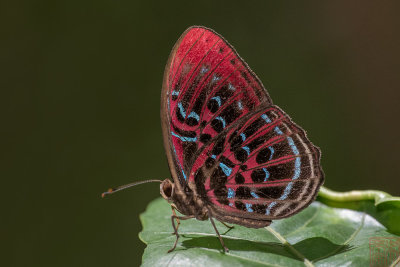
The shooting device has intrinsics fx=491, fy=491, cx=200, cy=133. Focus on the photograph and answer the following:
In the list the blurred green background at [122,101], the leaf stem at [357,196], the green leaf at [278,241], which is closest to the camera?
the green leaf at [278,241]

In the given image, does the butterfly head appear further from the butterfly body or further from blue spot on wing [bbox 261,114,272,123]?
blue spot on wing [bbox 261,114,272,123]

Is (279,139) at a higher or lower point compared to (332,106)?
higher

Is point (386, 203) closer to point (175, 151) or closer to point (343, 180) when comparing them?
point (175, 151)

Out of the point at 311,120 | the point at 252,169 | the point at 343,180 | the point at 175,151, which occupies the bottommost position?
the point at 343,180

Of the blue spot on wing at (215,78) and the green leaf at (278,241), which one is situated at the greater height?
the blue spot on wing at (215,78)

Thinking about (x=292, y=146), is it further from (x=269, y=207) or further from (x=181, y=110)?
(x=181, y=110)

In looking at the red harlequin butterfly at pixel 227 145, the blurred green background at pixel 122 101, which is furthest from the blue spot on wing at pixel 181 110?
the blurred green background at pixel 122 101

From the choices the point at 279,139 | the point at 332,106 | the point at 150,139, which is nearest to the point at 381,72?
the point at 332,106

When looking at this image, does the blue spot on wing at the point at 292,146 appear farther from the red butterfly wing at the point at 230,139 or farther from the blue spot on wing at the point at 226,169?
the blue spot on wing at the point at 226,169
